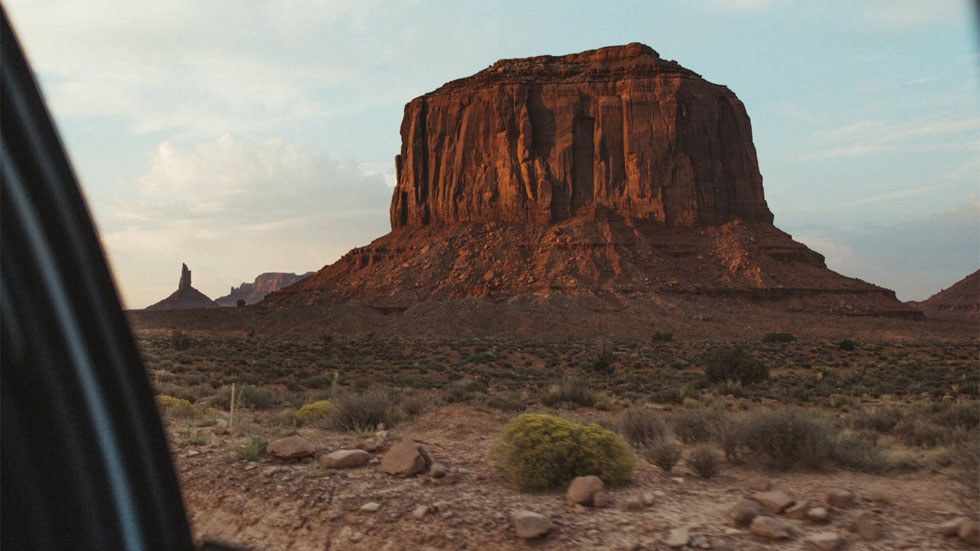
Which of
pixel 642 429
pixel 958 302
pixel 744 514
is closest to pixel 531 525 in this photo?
pixel 744 514

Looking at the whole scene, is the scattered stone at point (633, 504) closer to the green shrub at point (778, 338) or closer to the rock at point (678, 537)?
the rock at point (678, 537)

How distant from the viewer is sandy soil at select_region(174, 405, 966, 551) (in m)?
6.05

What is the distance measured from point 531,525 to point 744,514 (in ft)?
6.30

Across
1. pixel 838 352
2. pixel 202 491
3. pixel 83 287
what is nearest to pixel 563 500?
pixel 202 491

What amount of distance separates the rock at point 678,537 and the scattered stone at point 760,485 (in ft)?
6.02

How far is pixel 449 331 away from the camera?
203ft

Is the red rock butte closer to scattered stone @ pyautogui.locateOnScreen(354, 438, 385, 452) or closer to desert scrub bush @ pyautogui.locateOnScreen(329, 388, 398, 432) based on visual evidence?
desert scrub bush @ pyautogui.locateOnScreen(329, 388, 398, 432)

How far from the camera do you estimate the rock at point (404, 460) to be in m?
8.05

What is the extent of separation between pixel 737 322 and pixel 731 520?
60423mm

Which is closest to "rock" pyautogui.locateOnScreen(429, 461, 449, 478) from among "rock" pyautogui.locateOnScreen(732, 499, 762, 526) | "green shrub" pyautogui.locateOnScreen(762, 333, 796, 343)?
"rock" pyautogui.locateOnScreen(732, 499, 762, 526)

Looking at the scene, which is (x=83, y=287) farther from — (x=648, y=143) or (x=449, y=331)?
(x=648, y=143)

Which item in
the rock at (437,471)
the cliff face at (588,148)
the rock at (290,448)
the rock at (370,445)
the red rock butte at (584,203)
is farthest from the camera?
the cliff face at (588,148)

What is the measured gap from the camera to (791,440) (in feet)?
29.5

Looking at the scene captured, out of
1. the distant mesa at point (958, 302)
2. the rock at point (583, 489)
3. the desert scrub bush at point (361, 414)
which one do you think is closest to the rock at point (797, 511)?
the rock at point (583, 489)
